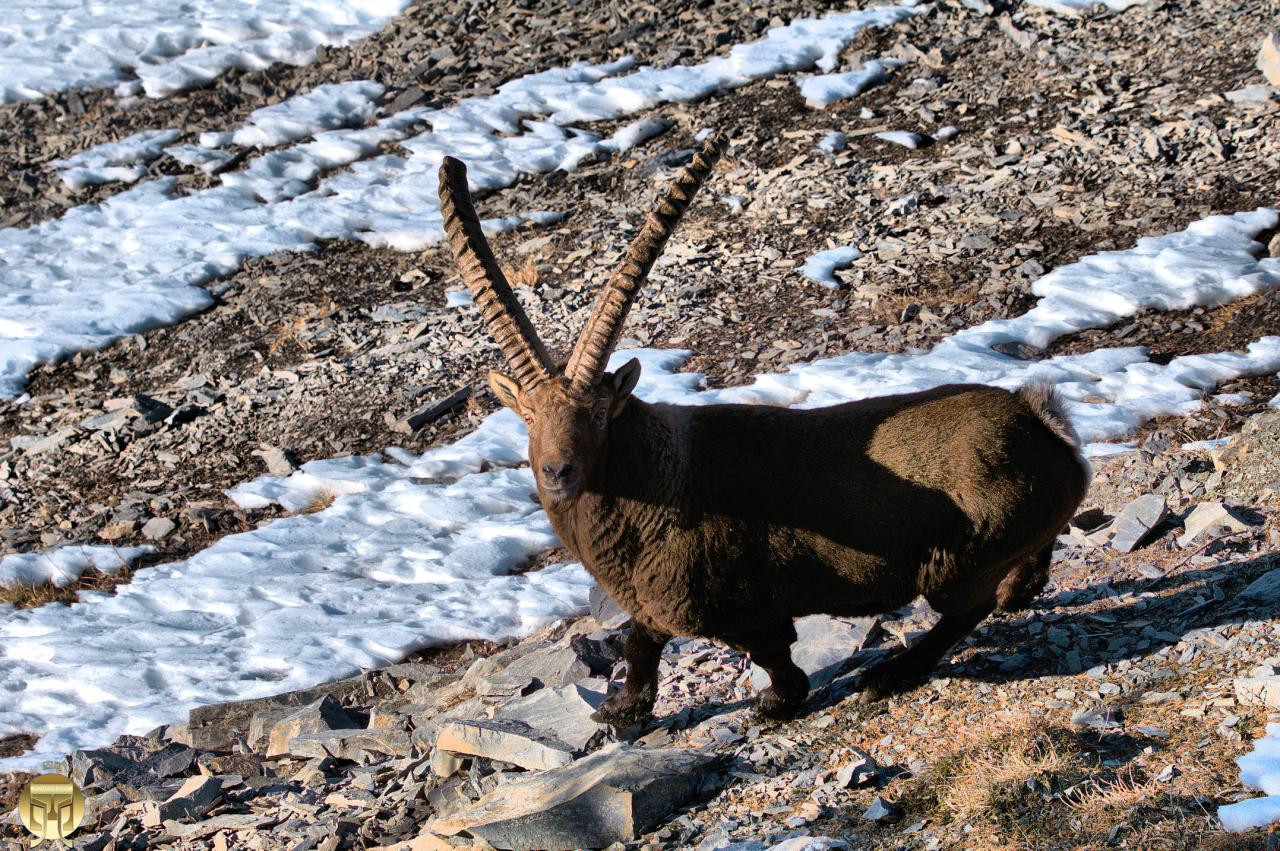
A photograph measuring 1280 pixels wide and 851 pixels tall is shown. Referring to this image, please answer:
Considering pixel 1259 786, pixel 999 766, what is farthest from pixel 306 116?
pixel 1259 786

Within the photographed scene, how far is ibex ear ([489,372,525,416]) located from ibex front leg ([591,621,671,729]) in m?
1.68

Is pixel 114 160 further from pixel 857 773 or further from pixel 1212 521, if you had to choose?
pixel 857 773

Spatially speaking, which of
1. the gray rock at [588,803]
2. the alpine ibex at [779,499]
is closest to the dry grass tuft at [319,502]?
the alpine ibex at [779,499]

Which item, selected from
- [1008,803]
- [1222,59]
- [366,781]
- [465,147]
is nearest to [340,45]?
[465,147]

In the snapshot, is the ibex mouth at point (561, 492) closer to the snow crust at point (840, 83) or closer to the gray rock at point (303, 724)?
the gray rock at point (303, 724)

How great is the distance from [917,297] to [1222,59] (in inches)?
298

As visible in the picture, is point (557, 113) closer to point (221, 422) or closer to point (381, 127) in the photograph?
point (381, 127)

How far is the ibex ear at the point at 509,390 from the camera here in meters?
7.14

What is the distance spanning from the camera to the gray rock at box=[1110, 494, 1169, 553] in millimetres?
8828

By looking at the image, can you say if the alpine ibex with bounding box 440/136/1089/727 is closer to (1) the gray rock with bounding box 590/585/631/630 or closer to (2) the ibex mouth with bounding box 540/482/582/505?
(2) the ibex mouth with bounding box 540/482/582/505

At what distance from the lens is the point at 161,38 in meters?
25.7

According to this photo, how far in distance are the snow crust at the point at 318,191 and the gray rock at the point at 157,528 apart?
5.20 meters

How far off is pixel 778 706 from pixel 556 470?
88.6 inches

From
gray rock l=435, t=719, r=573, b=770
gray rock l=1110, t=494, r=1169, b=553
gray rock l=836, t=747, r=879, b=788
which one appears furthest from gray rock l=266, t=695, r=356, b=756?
gray rock l=1110, t=494, r=1169, b=553
